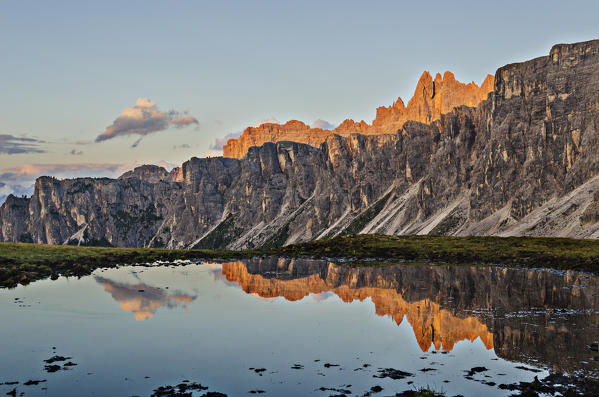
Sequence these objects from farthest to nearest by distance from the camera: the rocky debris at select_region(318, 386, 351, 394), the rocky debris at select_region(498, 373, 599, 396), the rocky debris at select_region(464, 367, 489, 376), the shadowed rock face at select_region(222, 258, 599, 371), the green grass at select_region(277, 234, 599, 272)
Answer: the green grass at select_region(277, 234, 599, 272) → the shadowed rock face at select_region(222, 258, 599, 371) → the rocky debris at select_region(464, 367, 489, 376) → the rocky debris at select_region(318, 386, 351, 394) → the rocky debris at select_region(498, 373, 599, 396)

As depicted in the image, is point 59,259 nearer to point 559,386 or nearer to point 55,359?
point 55,359

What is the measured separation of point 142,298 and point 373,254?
57.4 m

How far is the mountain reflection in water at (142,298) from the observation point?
4681cm

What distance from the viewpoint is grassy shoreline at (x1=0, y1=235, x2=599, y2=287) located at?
253ft

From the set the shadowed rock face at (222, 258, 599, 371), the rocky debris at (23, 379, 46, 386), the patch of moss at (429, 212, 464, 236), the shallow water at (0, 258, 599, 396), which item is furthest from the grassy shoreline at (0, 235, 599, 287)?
the patch of moss at (429, 212, 464, 236)

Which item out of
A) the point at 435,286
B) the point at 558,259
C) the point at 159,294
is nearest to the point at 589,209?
the point at 558,259

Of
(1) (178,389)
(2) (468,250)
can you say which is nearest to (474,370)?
(1) (178,389)

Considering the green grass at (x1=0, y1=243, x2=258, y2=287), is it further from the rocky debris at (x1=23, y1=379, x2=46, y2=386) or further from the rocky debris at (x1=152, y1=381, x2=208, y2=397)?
the rocky debris at (x1=152, y1=381, x2=208, y2=397)

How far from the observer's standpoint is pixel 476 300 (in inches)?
1903

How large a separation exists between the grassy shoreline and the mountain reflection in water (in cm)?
1355

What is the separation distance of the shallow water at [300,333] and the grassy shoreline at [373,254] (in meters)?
13.4

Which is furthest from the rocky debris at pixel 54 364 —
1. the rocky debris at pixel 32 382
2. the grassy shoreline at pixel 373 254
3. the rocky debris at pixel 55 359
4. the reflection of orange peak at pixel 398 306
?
the grassy shoreline at pixel 373 254

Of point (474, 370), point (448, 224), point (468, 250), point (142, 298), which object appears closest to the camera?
point (474, 370)

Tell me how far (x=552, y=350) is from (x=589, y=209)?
107813 millimetres
